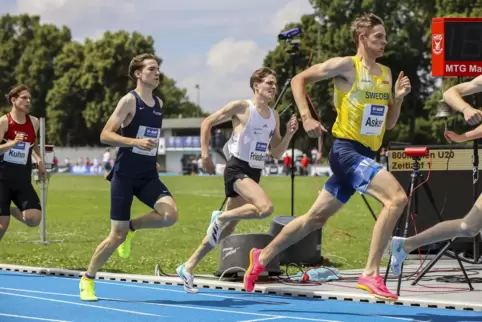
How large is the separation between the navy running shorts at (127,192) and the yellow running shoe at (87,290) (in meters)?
0.65

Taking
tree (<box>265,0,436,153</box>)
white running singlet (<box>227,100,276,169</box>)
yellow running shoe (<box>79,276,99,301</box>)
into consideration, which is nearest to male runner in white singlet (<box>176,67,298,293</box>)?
white running singlet (<box>227,100,276,169</box>)

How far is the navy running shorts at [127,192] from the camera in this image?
8.25 m

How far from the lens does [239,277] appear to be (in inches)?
389

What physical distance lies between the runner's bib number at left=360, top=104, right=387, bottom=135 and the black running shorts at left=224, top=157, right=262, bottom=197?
1.65 meters

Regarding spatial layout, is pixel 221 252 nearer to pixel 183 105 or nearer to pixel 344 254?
pixel 344 254

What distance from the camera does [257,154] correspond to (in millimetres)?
8812

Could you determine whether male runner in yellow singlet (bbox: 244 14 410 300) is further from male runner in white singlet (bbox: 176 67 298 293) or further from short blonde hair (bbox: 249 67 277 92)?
short blonde hair (bbox: 249 67 277 92)

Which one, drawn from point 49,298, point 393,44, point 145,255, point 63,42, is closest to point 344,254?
point 145,255

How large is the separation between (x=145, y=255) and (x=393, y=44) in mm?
51251

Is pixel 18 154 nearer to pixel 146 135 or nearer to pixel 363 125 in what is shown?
pixel 146 135

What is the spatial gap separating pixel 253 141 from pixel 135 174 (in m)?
1.26

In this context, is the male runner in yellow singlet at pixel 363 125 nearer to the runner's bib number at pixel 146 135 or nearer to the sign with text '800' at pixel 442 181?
the runner's bib number at pixel 146 135

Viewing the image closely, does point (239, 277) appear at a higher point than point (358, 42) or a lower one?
lower

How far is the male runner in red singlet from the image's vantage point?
10.5 m
